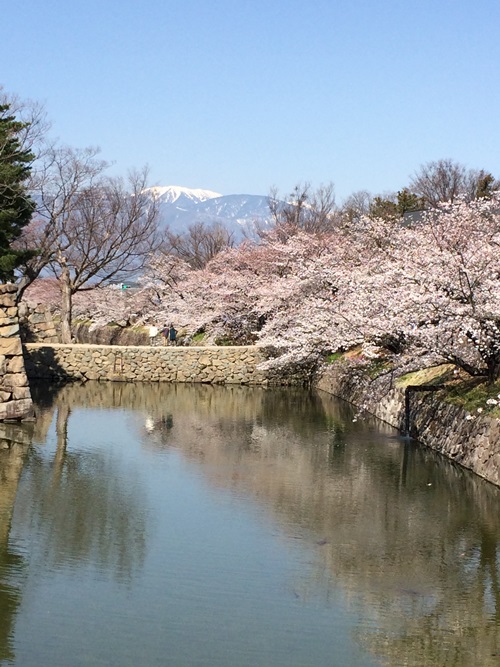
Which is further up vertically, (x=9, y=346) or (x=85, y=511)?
(x=9, y=346)

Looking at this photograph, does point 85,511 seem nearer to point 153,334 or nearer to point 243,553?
point 243,553

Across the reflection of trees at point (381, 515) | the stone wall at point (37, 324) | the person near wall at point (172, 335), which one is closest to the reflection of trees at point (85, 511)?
the reflection of trees at point (381, 515)

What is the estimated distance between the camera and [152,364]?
31.1 metres

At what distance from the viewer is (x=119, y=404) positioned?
25.1 meters

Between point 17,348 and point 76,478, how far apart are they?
19.2 ft

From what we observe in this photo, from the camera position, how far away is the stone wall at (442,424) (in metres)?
14.6

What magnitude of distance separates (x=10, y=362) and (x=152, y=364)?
468 inches

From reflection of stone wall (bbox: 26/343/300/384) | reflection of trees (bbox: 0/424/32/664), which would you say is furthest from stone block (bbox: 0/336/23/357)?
reflection of stone wall (bbox: 26/343/300/384)

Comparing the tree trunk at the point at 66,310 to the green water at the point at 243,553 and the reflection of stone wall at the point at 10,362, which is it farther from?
the green water at the point at 243,553

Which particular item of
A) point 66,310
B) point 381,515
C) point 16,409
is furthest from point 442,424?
point 66,310

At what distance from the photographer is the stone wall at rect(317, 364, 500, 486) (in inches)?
575

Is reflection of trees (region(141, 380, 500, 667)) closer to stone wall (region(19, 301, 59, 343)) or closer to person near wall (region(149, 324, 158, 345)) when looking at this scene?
stone wall (region(19, 301, 59, 343))

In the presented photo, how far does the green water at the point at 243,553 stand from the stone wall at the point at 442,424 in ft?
1.25

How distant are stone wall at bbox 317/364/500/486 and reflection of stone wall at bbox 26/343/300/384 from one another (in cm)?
669
